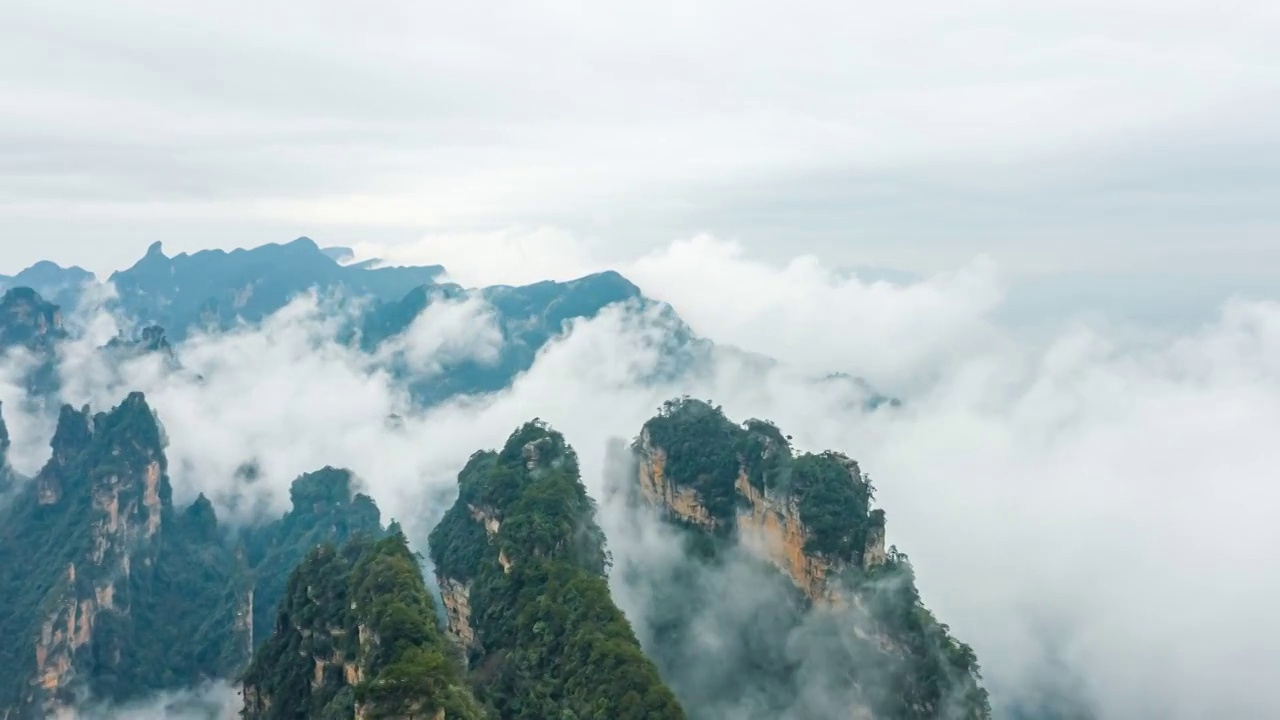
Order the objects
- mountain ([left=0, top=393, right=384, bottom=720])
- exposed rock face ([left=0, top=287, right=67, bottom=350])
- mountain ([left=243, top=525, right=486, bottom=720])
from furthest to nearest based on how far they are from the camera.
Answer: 1. exposed rock face ([left=0, top=287, right=67, bottom=350])
2. mountain ([left=0, top=393, right=384, bottom=720])
3. mountain ([left=243, top=525, right=486, bottom=720])

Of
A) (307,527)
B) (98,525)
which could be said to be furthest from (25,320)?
(307,527)

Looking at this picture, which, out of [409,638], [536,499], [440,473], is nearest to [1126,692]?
[536,499]

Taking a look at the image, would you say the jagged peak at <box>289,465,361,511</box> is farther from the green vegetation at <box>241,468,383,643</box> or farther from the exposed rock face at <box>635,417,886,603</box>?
the exposed rock face at <box>635,417,886,603</box>

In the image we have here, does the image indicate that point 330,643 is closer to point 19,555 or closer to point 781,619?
point 781,619

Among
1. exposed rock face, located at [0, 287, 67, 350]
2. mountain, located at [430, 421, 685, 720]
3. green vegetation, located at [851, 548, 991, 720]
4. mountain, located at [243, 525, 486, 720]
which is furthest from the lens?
exposed rock face, located at [0, 287, 67, 350]

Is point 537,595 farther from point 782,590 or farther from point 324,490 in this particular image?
point 324,490

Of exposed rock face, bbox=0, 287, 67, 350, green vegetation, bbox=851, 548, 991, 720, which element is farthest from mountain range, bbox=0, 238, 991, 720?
exposed rock face, bbox=0, 287, 67, 350
